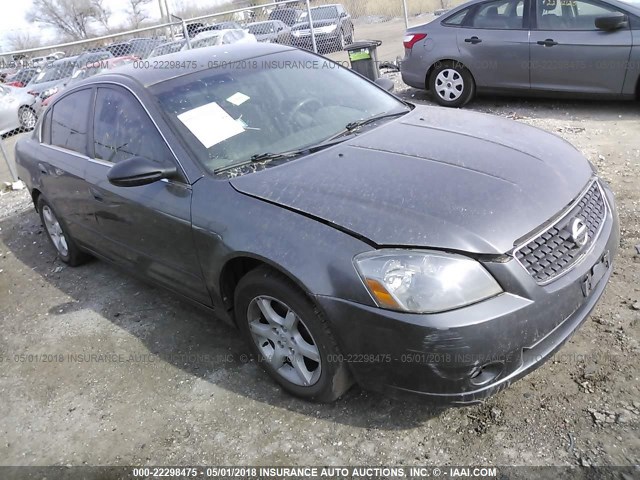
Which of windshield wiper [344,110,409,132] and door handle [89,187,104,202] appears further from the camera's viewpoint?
door handle [89,187,104,202]

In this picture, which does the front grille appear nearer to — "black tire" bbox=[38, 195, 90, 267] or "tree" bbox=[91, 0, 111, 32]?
"black tire" bbox=[38, 195, 90, 267]

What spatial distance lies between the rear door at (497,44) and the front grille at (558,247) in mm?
4930

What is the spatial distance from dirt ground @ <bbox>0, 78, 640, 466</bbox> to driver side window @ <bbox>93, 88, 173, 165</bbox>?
1.21 metres

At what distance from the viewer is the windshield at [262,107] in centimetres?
311

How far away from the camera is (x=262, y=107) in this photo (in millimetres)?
3330

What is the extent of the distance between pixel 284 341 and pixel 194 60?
6.83ft

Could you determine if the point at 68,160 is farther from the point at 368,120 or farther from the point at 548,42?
the point at 548,42

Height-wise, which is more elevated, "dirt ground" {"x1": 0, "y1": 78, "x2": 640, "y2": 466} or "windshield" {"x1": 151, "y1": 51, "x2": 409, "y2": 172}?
"windshield" {"x1": 151, "y1": 51, "x2": 409, "y2": 172}

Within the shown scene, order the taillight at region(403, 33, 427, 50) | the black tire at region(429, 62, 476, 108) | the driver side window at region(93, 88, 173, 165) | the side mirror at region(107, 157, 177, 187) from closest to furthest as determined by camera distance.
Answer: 1. the side mirror at region(107, 157, 177, 187)
2. the driver side window at region(93, 88, 173, 165)
3. the black tire at region(429, 62, 476, 108)
4. the taillight at region(403, 33, 427, 50)

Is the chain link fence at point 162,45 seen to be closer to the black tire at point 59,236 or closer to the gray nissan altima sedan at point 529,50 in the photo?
the gray nissan altima sedan at point 529,50

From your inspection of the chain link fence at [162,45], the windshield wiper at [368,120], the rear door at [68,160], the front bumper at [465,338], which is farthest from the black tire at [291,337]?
the chain link fence at [162,45]

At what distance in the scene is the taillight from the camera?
25.7ft

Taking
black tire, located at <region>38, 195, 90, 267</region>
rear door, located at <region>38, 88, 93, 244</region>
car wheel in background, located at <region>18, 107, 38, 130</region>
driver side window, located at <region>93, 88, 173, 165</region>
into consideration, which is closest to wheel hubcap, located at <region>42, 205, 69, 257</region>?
black tire, located at <region>38, 195, 90, 267</region>

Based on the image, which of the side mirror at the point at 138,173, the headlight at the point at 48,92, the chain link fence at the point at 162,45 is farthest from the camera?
the headlight at the point at 48,92
